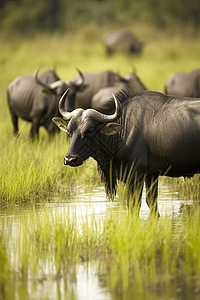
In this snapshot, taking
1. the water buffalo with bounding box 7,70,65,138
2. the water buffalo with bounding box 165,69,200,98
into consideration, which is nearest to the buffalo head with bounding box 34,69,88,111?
the water buffalo with bounding box 7,70,65,138

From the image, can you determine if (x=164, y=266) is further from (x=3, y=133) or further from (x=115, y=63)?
(x=115, y=63)

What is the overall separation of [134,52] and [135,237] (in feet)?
100

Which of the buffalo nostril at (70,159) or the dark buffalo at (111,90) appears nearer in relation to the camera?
the buffalo nostril at (70,159)

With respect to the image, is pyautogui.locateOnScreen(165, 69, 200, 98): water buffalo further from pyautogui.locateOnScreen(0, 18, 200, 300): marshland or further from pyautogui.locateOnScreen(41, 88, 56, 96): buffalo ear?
pyautogui.locateOnScreen(0, 18, 200, 300): marshland

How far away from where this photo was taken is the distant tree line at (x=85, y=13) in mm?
45812

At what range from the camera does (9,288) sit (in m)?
3.82

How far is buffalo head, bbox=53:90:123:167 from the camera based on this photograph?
5402 millimetres

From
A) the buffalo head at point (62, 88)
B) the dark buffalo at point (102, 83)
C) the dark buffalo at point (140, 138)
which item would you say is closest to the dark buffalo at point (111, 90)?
the dark buffalo at point (102, 83)

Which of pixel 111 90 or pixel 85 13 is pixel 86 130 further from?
pixel 85 13

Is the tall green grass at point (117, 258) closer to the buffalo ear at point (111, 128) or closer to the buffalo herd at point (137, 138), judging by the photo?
the buffalo herd at point (137, 138)

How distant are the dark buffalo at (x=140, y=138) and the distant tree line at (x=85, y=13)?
40438mm

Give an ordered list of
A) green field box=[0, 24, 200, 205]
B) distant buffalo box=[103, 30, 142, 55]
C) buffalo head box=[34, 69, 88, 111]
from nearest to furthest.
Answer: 1. green field box=[0, 24, 200, 205]
2. buffalo head box=[34, 69, 88, 111]
3. distant buffalo box=[103, 30, 142, 55]

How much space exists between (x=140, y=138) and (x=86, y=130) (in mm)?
558

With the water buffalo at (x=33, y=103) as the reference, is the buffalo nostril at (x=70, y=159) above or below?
below
